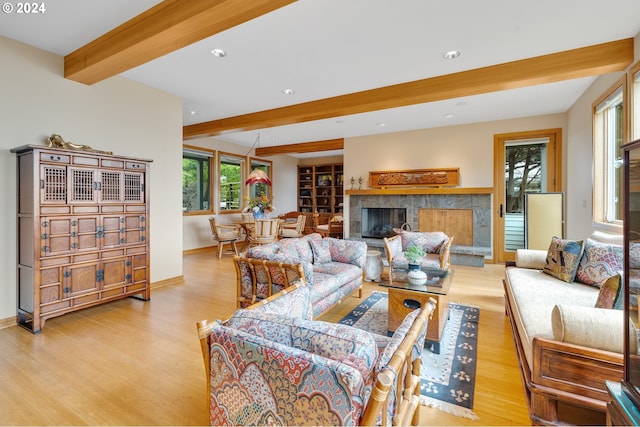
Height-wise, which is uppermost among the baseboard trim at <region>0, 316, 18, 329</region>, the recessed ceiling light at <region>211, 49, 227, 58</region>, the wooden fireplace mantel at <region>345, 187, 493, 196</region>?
the recessed ceiling light at <region>211, 49, 227, 58</region>

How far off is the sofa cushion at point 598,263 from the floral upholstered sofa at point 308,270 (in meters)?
2.20

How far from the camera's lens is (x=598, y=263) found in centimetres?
273

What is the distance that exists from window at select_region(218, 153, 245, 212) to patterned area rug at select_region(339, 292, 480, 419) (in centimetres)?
547

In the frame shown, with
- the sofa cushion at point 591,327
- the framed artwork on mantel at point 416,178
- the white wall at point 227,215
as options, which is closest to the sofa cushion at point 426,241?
the framed artwork on mantel at point 416,178

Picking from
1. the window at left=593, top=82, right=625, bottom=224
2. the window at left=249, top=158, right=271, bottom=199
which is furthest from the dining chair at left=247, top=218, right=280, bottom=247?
the window at left=593, top=82, right=625, bottom=224

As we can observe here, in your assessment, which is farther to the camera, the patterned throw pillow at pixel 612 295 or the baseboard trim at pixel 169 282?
the baseboard trim at pixel 169 282

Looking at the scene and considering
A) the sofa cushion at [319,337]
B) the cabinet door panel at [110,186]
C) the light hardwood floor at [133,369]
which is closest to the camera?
the sofa cushion at [319,337]

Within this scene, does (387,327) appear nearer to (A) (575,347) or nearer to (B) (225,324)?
(A) (575,347)

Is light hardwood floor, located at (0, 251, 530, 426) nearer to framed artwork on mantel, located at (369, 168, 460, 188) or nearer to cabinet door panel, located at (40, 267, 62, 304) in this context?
cabinet door panel, located at (40, 267, 62, 304)

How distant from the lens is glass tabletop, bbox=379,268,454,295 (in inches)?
105

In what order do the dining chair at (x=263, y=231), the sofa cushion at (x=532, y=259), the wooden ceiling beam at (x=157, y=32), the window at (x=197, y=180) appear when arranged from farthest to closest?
the window at (x=197, y=180), the dining chair at (x=263, y=231), the sofa cushion at (x=532, y=259), the wooden ceiling beam at (x=157, y=32)

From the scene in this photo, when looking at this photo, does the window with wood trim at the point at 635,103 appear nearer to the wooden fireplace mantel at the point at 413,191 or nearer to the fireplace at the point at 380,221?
the wooden fireplace mantel at the point at 413,191

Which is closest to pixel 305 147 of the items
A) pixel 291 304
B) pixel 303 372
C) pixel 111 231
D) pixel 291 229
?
pixel 291 229

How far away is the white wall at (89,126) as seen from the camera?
9.48ft
